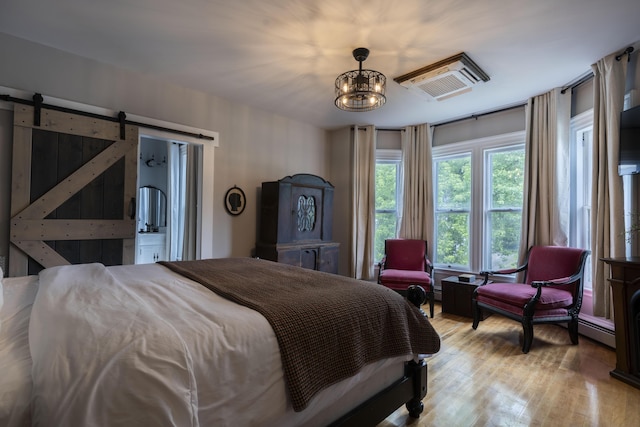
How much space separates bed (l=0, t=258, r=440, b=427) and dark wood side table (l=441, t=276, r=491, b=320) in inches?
86.7

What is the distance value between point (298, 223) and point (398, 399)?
8.41ft

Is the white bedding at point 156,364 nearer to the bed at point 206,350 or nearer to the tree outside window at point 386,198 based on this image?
the bed at point 206,350

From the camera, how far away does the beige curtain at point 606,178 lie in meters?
2.58

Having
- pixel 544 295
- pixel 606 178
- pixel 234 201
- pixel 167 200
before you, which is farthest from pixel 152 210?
pixel 606 178

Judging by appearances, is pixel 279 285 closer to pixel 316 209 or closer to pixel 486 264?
pixel 316 209

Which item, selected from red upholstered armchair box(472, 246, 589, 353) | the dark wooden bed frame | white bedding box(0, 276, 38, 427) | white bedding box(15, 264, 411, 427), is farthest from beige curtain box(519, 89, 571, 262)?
white bedding box(0, 276, 38, 427)

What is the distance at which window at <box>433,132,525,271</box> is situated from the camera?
3.95 m

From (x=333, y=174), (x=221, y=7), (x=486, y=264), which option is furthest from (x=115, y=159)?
(x=486, y=264)

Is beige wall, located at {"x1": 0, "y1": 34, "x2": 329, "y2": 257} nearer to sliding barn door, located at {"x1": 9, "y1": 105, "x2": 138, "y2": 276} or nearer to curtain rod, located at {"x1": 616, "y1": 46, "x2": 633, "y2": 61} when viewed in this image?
sliding barn door, located at {"x1": 9, "y1": 105, "x2": 138, "y2": 276}

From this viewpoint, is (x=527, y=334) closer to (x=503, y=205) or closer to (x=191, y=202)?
(x=503, y=205)

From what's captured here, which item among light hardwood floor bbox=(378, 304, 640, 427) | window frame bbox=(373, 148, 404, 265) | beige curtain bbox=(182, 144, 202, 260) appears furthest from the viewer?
window frame bbox=(373, 148, 404, 265)

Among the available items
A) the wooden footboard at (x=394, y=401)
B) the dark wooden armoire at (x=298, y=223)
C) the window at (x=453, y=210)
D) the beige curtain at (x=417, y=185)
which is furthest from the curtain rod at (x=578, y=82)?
the wooden footboard at (x=394, y=401)

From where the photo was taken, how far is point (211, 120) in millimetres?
3607

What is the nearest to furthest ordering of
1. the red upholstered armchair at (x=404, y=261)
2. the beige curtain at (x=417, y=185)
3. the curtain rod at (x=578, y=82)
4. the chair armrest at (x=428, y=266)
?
the curtain rod at (x=578, y=82) → the red upholstered armchair at (x=404, y=261) → the chair armrest at (x=428, y=266) → the beige curtain at (x=417, y=185)
